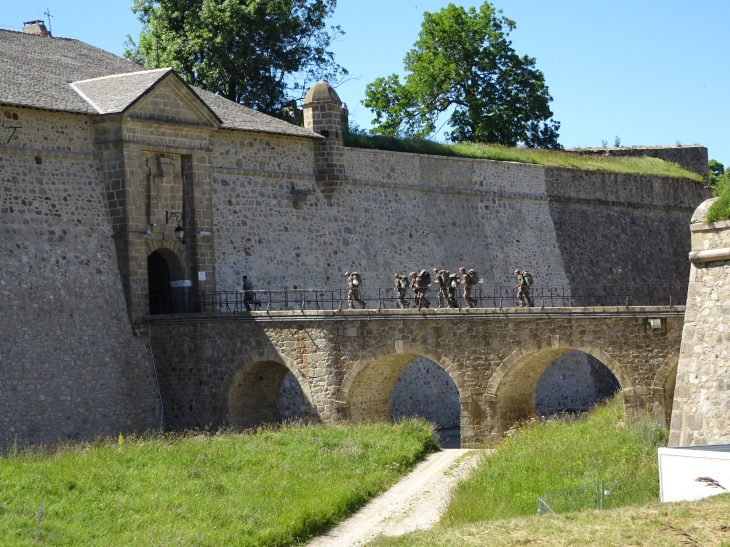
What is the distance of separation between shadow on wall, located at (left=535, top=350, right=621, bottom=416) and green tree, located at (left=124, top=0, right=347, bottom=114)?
46.3 ft

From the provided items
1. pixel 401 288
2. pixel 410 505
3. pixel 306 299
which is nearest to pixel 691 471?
pixel 410 505

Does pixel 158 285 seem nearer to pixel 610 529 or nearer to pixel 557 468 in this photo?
pixel 557 468

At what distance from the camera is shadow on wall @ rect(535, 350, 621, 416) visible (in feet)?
130

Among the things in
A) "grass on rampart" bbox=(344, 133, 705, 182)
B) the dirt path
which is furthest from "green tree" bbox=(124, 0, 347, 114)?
the dirt path

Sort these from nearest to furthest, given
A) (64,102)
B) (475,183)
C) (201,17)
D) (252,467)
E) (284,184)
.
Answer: (252,467) → (64,102) → (284,184) → (475,183) → (201,17)

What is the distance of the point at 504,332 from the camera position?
94.8 feet

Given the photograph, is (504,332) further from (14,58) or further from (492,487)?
(14,58)

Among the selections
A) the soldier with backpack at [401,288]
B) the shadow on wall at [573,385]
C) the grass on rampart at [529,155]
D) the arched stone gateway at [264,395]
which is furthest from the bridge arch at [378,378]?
the grass on rampart at [529,155]

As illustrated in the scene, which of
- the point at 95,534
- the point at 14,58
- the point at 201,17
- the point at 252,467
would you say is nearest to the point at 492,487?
the point at 252,467

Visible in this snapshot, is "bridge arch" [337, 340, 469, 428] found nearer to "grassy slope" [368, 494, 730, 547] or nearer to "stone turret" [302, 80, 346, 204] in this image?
"stone turret" [302, 80, 346, 204]

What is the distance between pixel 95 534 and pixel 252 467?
16.4 feet

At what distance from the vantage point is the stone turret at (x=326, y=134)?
120 feet

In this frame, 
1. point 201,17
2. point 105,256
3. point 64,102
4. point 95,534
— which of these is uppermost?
point 201,17

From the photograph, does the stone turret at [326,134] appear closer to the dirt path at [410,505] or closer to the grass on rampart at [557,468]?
the dirt path at [410,505]
